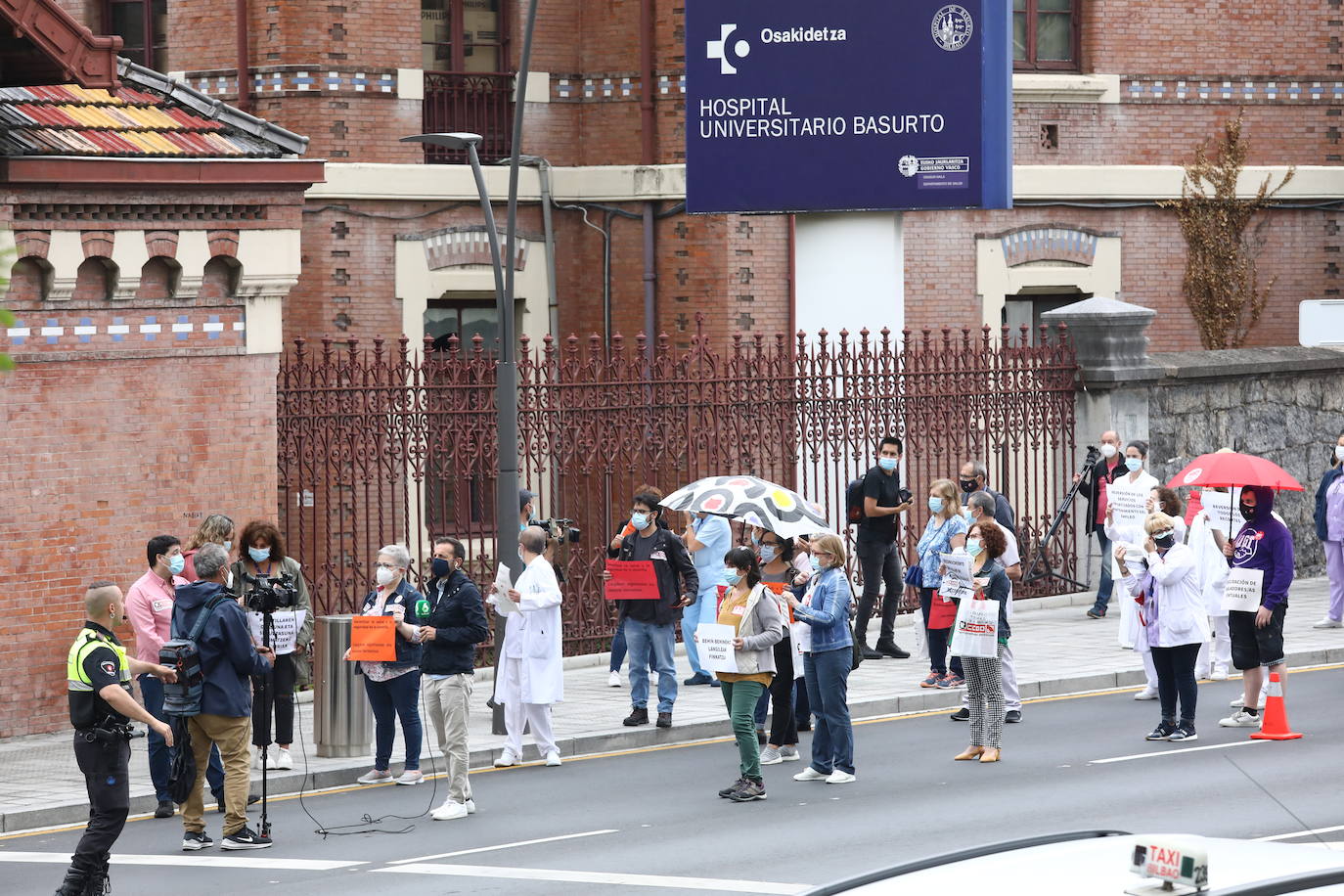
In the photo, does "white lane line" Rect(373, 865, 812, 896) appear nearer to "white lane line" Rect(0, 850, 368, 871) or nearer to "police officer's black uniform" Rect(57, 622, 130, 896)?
"white lane line" Rect(0, 850, 368, 871)

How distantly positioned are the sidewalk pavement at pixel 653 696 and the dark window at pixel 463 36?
8240 mm

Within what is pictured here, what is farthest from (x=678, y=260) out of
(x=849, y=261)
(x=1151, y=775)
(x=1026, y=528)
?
(x=1151, y=775)

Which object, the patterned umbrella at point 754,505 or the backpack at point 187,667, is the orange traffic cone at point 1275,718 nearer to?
the patterned umbrella at point 754,505

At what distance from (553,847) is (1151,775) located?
4.27 meters

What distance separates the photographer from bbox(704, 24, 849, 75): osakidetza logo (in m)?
23.8

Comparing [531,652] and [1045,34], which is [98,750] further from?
[1045,34]

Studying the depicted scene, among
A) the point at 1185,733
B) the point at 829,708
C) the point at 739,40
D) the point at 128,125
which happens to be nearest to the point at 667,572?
the point at 829,708

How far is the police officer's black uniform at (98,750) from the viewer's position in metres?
10.9

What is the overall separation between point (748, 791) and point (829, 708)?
2.81 ft

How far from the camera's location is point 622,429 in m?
19.8

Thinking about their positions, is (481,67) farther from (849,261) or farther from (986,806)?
(986,806)

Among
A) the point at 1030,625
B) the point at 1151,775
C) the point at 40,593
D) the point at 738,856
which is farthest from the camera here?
the point at 1030,625

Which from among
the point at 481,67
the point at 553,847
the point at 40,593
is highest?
the point at 481,67

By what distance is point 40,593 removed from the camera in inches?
639
